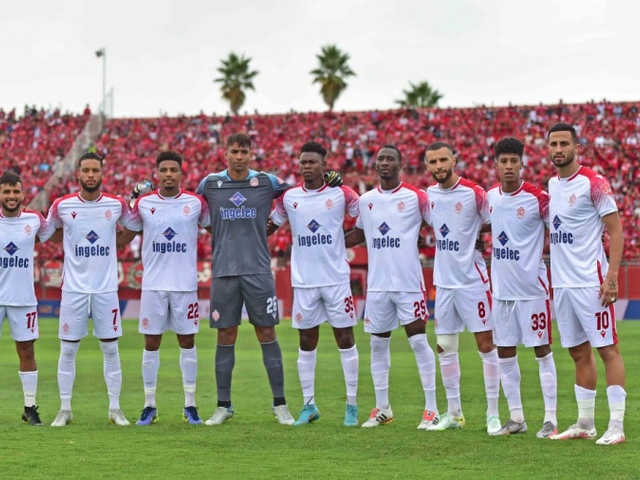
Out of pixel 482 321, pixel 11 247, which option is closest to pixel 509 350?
pixel 482 321

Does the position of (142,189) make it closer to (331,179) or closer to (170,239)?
(170,239)

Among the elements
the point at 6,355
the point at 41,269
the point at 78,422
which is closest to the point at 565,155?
the point at 78,422

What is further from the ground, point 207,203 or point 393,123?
point 393,123

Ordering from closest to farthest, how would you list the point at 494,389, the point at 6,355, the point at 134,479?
the point at 134,479 → the point at 494,389 → the point at 6,355

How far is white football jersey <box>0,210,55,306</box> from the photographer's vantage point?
11766mm

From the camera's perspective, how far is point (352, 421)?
11.3 meters

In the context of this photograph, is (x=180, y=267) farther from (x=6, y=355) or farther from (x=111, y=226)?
(x=6, y=355)

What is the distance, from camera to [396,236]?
1130cm

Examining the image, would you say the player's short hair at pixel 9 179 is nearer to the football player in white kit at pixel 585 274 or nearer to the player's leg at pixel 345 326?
the player's leg at pixel 345 326

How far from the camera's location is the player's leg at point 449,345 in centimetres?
1098

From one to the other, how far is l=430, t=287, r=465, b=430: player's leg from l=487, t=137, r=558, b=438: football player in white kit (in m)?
0.55

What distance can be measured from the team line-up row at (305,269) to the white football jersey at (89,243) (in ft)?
0.05

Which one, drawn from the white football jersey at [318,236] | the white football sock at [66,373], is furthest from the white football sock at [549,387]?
the white football sock at [66,373]

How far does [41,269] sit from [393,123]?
63.5 feet
